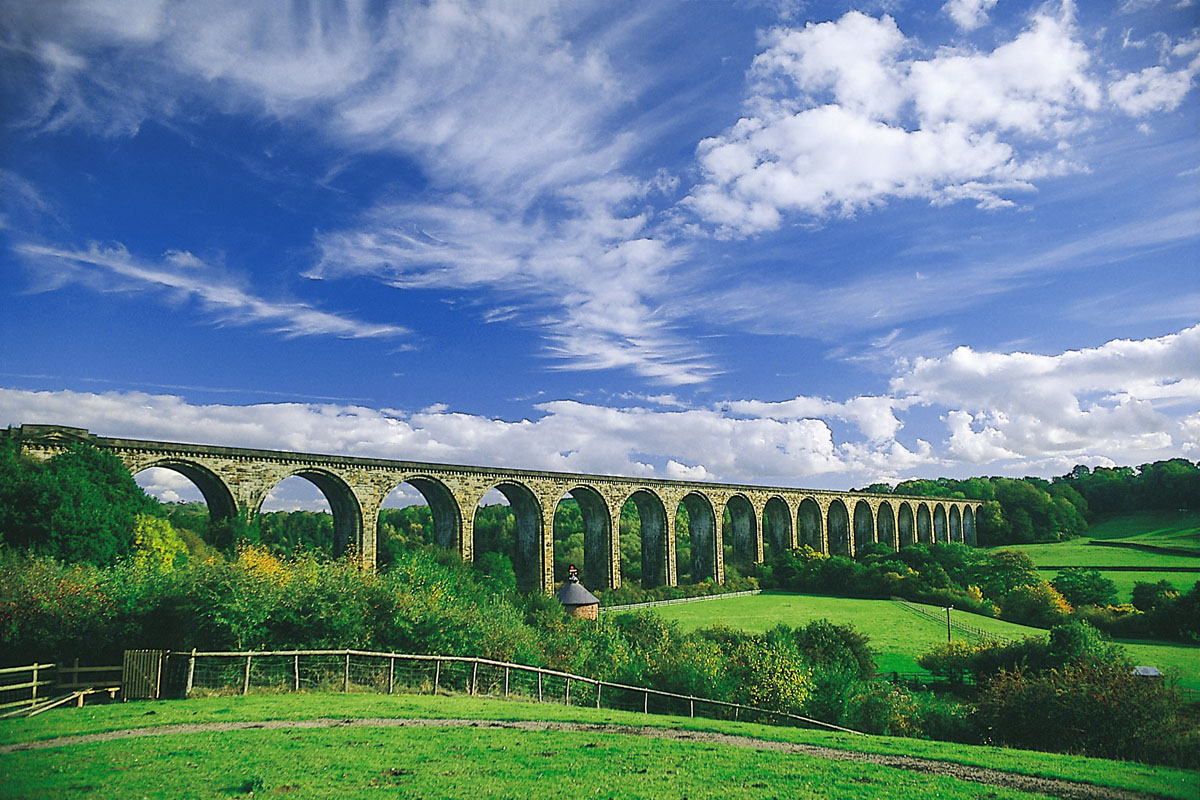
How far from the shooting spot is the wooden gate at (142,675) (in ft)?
50.3

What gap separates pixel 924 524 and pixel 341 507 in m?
71.3

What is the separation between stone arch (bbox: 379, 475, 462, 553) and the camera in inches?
1457

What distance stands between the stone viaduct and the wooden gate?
506 inches

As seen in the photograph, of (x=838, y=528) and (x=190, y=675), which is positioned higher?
(x=838, y=528)

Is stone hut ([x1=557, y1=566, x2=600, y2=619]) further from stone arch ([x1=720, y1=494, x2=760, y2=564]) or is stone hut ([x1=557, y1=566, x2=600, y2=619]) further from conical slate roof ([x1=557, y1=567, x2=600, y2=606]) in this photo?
stone arch ([x1=720, y1=494, x2=760, y2=564])

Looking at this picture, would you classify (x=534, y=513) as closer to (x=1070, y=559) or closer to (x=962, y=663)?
(x=962, y=663)

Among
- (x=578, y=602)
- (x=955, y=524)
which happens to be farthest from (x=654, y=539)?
(x=955, y=524)

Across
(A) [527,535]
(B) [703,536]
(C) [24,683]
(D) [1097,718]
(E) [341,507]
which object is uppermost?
(E) [341,507]

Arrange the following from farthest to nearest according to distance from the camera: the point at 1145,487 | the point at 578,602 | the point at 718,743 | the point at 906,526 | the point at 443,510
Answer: the point at 1145,487
the point at 906,526
the point at 443,510
the point at 578,602
the point at 718,743

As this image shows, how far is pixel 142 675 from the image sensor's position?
15.4 m

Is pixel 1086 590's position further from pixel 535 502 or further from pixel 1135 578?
pixel 535 502

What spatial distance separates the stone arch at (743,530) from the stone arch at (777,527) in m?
3.33

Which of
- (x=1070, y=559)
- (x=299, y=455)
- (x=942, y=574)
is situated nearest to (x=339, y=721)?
(x=299, y=455)

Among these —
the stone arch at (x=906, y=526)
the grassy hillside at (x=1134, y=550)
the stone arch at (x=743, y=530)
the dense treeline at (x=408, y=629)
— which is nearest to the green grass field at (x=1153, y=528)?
the grassy hillside at (x=1134, y=550)
